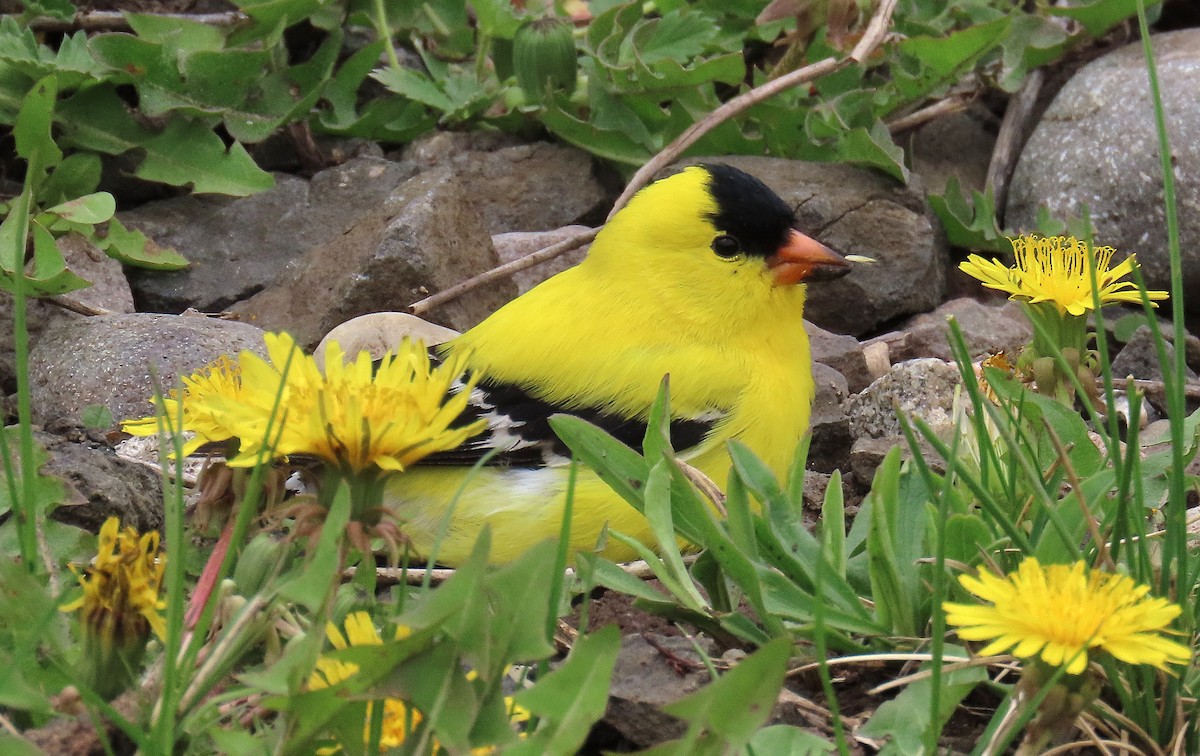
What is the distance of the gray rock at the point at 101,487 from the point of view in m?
2.02

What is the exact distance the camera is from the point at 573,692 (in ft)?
3.89

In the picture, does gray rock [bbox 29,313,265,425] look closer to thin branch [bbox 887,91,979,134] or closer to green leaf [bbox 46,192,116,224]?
green leaf [bbox 46,192,116,224]

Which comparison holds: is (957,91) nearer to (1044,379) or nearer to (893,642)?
(1044,379)

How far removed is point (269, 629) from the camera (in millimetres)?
1297

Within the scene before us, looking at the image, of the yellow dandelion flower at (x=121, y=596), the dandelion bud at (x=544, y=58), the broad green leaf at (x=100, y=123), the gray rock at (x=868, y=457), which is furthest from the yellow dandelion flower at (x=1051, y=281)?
the broad green leaf at (x=100, y=123)

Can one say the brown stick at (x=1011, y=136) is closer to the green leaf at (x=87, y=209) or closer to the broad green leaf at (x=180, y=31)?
the broad green leaf at (x=180, y=31)

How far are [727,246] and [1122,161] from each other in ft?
4.74

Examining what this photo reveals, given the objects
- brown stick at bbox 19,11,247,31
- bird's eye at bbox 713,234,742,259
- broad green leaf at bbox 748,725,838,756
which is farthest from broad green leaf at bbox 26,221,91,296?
broad green leaf at bbox 748,725,838,756

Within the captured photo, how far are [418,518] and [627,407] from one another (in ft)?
1.32

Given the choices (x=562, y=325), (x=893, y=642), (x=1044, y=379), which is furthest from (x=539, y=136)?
(x=893, y=642)

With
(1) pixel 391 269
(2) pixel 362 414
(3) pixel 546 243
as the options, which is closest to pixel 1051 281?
(2) pixel 362 414

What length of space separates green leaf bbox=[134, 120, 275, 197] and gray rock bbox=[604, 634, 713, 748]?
7.15 feet

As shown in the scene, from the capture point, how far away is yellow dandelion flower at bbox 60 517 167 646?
4.00 feet

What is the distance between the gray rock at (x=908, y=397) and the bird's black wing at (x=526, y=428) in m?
0.50
